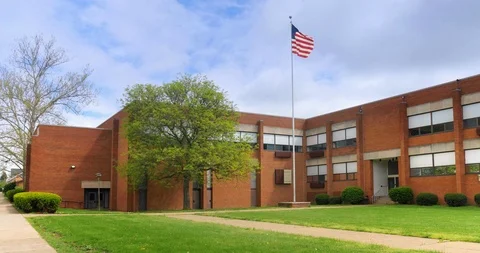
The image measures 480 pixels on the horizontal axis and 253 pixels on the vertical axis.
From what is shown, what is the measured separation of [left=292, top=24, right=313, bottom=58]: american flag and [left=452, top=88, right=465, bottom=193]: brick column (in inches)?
437

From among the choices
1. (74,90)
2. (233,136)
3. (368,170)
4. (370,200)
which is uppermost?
(74,90)

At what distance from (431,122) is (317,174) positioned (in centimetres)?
1429

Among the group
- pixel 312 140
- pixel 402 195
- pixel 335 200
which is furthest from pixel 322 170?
pixel 402 195

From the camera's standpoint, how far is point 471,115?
3391cm

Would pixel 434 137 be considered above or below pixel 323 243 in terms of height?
above

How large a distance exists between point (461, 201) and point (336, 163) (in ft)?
47.3

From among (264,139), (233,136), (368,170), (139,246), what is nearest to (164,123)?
(233,136)

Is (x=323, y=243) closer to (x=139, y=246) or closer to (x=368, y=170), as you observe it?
(x=139, y=246)

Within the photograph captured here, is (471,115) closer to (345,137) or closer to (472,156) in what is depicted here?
(472,156)

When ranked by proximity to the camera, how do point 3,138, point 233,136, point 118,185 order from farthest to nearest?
point 3,138, point 118,185, point 233,136

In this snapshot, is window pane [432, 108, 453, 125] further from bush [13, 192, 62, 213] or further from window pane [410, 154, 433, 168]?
bush [13, 192, 62, 213]

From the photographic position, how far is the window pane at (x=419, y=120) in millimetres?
37219

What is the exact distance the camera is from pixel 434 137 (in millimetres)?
36469

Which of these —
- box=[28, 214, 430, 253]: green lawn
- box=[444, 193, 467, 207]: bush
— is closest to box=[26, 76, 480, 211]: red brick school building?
box=[444, 193, 467, 207]: bush
